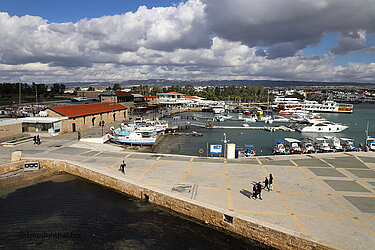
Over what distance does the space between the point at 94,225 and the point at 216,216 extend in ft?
31.4

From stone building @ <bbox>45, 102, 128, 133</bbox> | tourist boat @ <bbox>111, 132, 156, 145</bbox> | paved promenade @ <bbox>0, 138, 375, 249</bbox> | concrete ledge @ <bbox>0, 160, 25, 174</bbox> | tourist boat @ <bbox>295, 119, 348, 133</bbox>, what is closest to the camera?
paved promenade @ <bbox>0, 138, 375, 249</bbox>

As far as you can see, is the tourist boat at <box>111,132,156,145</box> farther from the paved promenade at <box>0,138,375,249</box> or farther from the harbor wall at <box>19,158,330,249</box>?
the harbor wall at <box>19,158,330,249</box>

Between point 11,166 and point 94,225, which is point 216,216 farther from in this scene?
point 11,166

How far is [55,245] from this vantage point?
15.6 metres

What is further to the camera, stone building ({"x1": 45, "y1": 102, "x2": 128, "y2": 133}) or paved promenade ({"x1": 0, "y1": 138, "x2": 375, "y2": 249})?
stone building ({"x1": 45, "y1": 102, "x2": 128, "y2": 133})

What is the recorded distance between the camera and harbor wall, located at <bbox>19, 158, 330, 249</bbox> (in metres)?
14.2

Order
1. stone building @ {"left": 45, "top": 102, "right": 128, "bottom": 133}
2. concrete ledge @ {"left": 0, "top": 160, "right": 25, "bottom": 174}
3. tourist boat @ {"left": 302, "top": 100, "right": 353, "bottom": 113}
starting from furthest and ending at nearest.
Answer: tourist boat @ {"left": 302, "top": 100, "right": 353, "bottom": 113} < stone building @ {"left": 45, "top": 102, "right": 128, "bottom": 133} < concrete ledge @ {"left": 0, "top": 160, "right": 25, "bottom": 174}

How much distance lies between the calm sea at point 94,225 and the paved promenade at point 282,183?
2.34 metres

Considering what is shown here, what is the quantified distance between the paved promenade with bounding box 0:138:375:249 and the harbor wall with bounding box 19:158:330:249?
1.92ft

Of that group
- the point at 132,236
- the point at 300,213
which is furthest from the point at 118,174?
the point at 300,213

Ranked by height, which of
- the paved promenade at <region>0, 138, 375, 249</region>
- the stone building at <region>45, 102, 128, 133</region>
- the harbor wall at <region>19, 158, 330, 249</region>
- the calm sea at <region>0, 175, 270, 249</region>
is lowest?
the calm sea at <region>0, 175, 270, 249</region>

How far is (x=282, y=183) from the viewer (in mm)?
21656

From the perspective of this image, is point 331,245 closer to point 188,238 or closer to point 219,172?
point 188,238

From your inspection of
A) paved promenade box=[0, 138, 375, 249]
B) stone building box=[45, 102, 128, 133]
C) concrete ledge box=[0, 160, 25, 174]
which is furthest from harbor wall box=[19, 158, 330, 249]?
stone building box=[45, 102, 128, 133]
